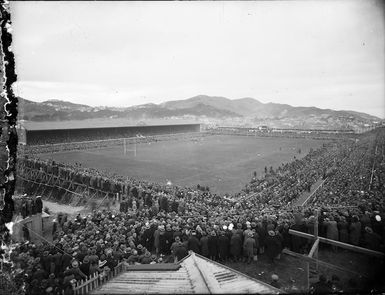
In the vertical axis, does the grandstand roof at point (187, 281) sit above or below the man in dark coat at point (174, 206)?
above

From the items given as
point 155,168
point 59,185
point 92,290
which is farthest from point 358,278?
point 155,168

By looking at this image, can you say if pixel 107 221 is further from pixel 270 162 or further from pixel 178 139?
pixel 178 139

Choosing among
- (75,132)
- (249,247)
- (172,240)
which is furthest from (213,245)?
(75,132)

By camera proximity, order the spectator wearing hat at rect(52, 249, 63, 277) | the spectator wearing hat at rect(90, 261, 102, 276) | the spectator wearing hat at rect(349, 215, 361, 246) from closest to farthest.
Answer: the spectator wearing hat at rect(90, 261, 102, 276) → the spectator wearing hat at rect(52, 249, 63, 277) → the spectator wearing hat at rect(349, 215, 361, 246)

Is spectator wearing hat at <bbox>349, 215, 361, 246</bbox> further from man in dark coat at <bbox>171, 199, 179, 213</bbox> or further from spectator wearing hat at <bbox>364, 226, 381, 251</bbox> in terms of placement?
man in dark coat at <bbox>171, 199, 179, 213</bbox>

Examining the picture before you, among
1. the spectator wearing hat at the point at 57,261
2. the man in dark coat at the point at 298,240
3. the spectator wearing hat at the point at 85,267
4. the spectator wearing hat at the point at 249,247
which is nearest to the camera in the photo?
the spectator wearing hat at the point at 85,267

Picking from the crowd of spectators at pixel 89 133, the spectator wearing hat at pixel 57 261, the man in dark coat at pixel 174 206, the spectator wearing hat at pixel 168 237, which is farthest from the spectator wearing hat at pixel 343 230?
the crowd of spectators at pixel 89 133

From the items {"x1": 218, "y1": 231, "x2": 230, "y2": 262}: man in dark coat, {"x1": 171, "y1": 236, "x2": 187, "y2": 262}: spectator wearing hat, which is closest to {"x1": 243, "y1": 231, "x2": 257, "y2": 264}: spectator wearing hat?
{"x1": 218, "y1": 231, "x2": 230, "y2": 262}: man in dark coat

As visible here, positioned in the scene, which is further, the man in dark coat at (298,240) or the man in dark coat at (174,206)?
the man in dark coat at (174,206)

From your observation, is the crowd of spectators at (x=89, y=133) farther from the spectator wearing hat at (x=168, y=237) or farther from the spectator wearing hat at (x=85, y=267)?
the spectator wearing hat at (x=85, y=267)
